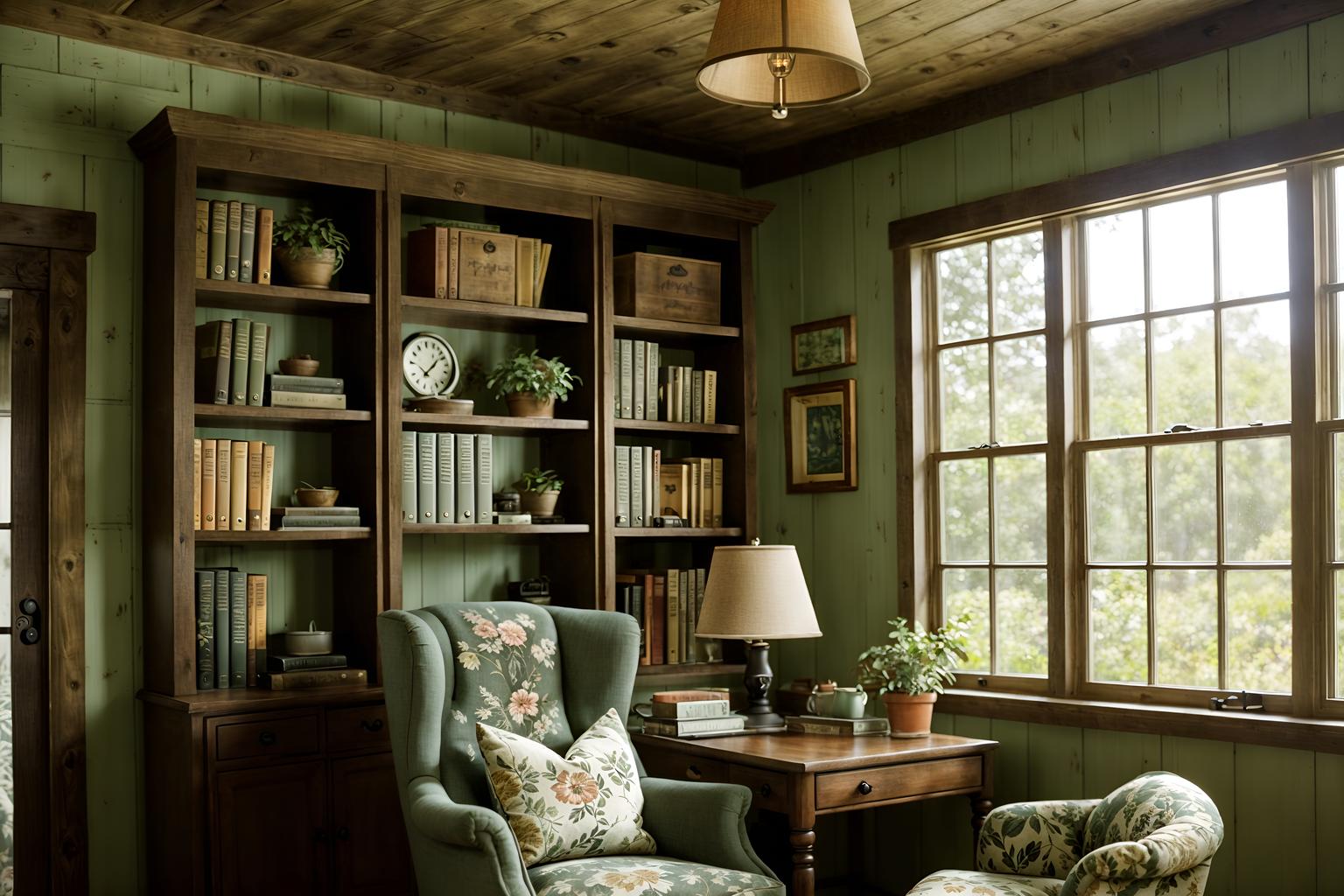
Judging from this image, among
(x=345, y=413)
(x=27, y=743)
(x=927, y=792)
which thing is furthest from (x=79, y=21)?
(x=927, y=792)

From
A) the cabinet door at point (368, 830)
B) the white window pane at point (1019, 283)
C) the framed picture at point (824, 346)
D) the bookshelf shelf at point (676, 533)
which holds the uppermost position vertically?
the white window pane at point (1019, 283)

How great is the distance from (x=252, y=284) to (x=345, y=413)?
0.46 m

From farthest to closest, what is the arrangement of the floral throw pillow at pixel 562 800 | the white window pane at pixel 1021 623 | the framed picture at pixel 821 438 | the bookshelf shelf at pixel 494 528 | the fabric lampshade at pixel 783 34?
1. the framed picture at pixel 821 438
2. the white window pane at pixel 1021 623
3. the bookshelf shelf at pixel 494 528
4. the floral throw pillow at pixel 562 800
5. the fabric lampshade at pixel 783 34

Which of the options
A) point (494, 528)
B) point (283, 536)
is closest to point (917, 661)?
point (494, 528)

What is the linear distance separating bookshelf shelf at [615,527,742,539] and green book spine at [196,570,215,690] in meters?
1.33

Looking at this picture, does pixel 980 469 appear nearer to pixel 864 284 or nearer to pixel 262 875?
pixel 864 284

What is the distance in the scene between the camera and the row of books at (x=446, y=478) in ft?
13.5

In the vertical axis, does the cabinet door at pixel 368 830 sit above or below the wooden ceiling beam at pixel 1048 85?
below

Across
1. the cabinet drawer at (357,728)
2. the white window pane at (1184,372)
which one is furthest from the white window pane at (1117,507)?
the cabinet drawer at (357,728)

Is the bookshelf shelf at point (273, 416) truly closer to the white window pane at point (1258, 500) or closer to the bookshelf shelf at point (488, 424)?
the bookshelf shelf at point (488, 424)

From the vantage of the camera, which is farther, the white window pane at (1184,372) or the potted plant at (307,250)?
the potted plant at (307,250)

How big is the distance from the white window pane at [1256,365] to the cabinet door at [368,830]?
2629 mm

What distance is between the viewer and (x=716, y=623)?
13.3 ft

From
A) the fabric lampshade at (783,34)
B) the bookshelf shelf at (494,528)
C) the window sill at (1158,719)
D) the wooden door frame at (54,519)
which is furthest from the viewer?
the bookshelf shelf at (494,528)
